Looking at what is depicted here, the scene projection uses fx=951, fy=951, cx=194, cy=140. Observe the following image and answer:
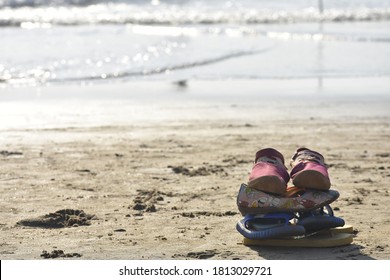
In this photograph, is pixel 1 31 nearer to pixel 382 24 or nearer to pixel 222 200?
pixel 382 24

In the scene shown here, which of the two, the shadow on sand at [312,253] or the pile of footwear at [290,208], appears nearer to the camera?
the shadow on sand at [312,253]

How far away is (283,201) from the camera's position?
18.1 feet

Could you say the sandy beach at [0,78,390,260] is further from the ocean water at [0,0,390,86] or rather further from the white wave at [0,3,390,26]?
the white wave at [0,3,390,26]

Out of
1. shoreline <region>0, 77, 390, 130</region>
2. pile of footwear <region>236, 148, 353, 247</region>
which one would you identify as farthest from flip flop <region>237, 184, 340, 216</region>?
shoreline <region>0, 77, 390, 130</region>

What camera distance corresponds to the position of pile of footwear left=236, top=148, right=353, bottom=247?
18.0ft

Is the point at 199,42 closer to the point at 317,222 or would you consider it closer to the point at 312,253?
the point at 317,222

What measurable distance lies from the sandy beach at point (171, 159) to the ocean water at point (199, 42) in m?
0.99

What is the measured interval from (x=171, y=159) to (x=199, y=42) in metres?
10.3

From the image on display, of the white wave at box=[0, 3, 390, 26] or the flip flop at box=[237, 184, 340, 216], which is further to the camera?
the white wave at box=[0, 3, 390, 26]

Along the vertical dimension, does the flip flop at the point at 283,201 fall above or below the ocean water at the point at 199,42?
below

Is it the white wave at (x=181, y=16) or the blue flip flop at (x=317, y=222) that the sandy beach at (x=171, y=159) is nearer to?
the blue flip flop at (x=317, y=222)

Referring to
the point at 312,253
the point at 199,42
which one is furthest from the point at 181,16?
the point at 312,253

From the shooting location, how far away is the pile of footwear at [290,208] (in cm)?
547

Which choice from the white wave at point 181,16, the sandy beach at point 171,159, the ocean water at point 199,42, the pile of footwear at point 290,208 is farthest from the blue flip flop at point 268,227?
the white wave at point 181,16
